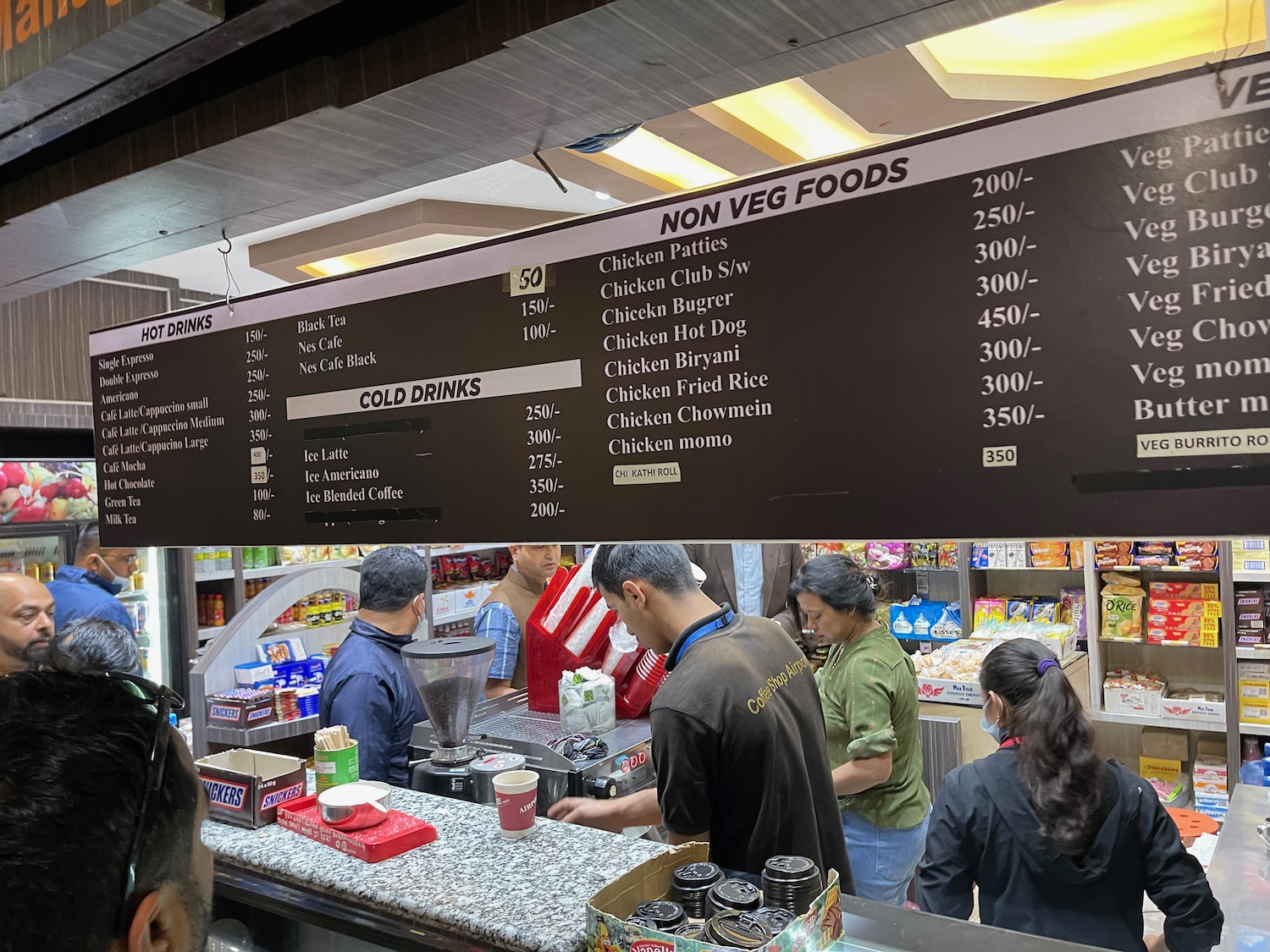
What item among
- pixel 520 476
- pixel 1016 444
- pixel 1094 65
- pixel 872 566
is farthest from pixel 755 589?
pixel 1016 444

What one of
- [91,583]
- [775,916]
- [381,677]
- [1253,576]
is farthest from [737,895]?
[1253,576]

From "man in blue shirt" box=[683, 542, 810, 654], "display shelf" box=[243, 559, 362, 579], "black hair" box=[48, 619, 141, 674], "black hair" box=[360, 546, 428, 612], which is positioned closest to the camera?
"black hair" box=[48, 619, 141, 674]

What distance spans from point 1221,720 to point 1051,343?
4.72 meters

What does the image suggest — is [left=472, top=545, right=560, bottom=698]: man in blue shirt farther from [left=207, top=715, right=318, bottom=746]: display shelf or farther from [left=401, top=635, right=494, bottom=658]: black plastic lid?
[left=207, top=715, right=318, bottom=746]: display shelf

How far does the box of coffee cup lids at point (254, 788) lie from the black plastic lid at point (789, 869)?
134 centimetres

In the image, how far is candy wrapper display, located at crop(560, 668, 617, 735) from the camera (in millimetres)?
2990

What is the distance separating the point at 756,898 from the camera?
1506 millimetres

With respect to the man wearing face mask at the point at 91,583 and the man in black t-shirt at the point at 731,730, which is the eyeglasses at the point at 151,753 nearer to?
the man in black t-shirt at the point at 731,730

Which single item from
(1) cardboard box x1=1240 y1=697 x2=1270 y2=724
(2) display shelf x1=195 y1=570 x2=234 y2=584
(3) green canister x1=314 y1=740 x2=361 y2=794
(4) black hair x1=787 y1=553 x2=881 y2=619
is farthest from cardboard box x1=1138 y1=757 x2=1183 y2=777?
(2) display shelf x1=195 y1=570 x2=234 y2=584

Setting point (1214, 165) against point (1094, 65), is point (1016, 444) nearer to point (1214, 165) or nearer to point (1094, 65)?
point (1214, 165)

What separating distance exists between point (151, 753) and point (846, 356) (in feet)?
3.26

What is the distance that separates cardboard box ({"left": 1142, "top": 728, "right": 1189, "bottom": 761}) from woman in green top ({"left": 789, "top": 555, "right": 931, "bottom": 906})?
2467mm

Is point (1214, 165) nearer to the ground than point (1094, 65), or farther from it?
nearer to the ground

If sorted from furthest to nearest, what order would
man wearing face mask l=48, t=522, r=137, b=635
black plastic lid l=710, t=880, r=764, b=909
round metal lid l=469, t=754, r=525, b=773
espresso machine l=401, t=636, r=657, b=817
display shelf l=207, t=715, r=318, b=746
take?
display shelf l=207, t=715, r=318, b=746
man wearing face mask l=48, t=522, r=137, b=635
espresso machine l=401, t=636, r=657, b=817
round metal lid l=469, t=754, r=525, b=773
black plastic lid l=710, t=880, r=764, b=909
